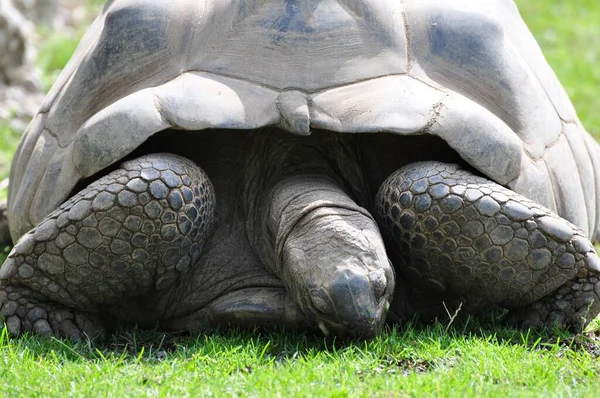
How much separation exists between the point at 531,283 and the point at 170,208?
1.43 meters

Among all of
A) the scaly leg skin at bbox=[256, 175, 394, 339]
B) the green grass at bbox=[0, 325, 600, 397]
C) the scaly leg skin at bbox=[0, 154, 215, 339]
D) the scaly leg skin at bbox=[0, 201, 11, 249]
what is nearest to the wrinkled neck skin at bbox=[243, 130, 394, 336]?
the scaly leg skin at bbox=[256, 175, 394, 339]

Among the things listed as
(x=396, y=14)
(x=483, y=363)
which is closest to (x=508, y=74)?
(x=396, y=14)

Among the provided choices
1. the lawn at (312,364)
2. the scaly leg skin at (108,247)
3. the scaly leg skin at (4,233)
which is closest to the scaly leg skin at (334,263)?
the lawn at (312,364)

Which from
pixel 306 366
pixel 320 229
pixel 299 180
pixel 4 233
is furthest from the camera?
pixel 4 233

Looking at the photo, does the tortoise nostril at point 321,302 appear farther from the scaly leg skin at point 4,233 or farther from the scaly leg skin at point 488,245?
the scaly leg skin at point 4,233

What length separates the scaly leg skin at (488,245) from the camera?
4160 mm

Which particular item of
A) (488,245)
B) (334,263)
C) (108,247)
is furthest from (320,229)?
(108,247)

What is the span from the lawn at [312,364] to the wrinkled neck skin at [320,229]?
0.59ft

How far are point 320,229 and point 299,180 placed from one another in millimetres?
537

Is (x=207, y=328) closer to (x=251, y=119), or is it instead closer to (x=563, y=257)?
(x=251, y=119)

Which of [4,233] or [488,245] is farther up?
[488,245]

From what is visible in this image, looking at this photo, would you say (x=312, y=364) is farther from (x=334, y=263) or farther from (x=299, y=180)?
(x=299, y=180)

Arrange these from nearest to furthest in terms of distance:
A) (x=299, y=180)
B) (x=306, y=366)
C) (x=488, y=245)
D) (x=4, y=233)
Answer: (x=306, y=366), (x=488, y=245), (x=299, y=180), (x=4, y=233)

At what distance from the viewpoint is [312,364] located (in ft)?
12.4
